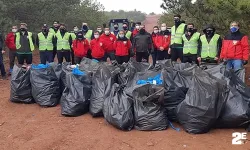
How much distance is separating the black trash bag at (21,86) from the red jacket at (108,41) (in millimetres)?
2772

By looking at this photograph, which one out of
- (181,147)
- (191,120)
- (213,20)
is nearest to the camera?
(181,147)

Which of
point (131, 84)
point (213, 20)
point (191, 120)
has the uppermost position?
point (213, 20)

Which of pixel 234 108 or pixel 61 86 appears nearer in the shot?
pixel 234 108

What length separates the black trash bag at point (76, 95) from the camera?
5.00m

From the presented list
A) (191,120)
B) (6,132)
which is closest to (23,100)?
(6,132)

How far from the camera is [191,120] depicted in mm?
4059

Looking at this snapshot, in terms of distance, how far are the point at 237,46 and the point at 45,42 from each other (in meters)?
5.06

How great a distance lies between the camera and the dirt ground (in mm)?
3768

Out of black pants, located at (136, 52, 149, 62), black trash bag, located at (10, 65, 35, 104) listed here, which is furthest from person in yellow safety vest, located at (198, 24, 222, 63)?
black trash bag, located at (10, 65, 35, 104)

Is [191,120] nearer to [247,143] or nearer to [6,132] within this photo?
[247,143]

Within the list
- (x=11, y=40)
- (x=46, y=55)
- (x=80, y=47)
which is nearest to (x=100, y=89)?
(x=80, y=47)

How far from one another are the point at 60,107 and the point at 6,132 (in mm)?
1222

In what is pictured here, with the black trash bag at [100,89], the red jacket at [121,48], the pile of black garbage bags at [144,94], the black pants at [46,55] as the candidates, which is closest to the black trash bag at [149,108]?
the pile of black garbage bags at [144,94]

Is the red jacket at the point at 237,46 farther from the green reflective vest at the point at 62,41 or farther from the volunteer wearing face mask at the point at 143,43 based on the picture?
the green reflective vest at the point at 62,41
